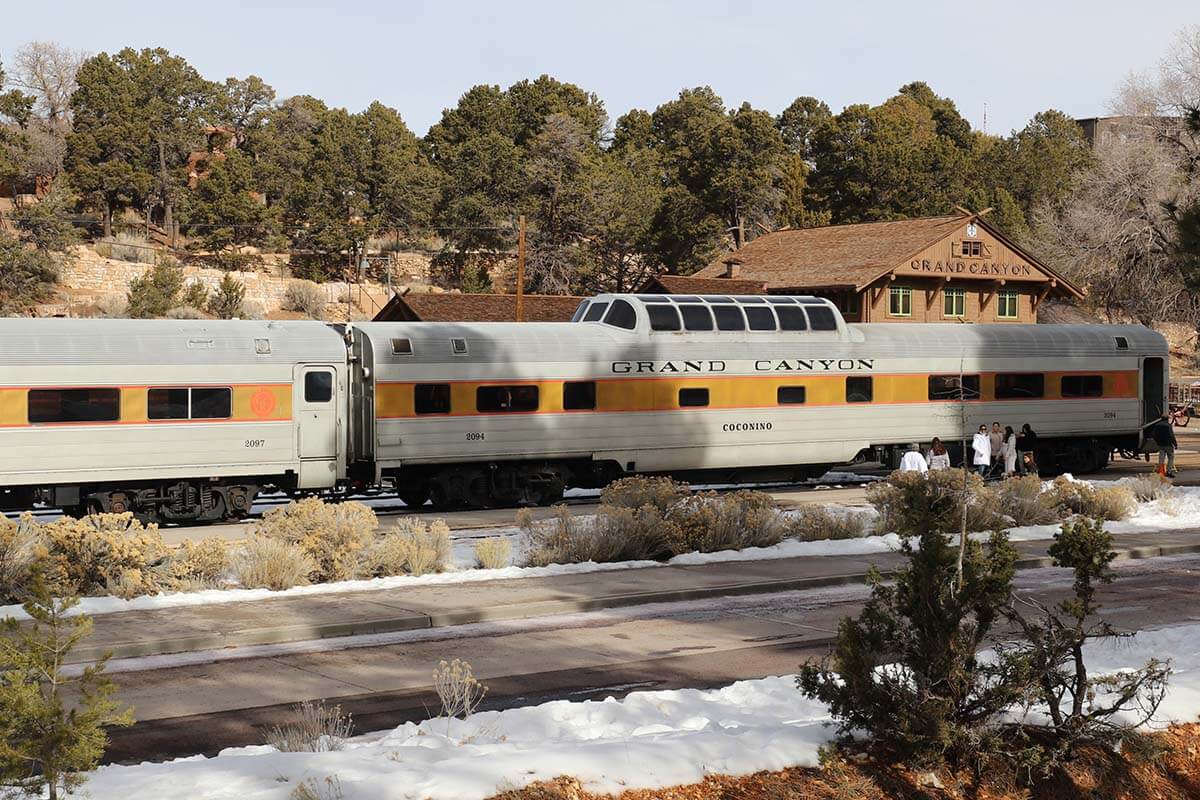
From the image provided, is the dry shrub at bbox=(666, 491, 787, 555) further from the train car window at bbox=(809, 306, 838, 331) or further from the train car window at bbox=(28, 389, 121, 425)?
the train car window at bbox=(809, 306, 838, 331)

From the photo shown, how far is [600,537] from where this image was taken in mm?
18906

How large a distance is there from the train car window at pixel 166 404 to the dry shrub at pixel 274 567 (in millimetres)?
7586

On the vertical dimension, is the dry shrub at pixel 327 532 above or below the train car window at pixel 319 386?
below

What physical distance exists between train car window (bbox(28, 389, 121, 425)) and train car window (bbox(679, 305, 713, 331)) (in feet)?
38.1

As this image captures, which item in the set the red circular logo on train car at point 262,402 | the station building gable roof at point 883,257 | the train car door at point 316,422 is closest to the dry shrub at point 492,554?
the train car door at point 316,422

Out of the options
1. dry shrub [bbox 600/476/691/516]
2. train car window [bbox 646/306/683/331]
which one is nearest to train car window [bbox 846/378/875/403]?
train car window [bbox 646/306/683/331]

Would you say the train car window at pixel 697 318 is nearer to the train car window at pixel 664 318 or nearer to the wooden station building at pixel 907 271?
the train car window at pixel 664 318

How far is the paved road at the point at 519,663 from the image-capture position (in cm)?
1084

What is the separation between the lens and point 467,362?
26.4 metres

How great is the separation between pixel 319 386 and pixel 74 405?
14.2 feet

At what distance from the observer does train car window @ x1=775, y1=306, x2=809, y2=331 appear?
2986 centimetres

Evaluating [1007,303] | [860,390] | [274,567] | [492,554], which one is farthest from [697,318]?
[1007,303]

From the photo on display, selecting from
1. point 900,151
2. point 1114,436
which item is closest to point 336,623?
point 1114,436

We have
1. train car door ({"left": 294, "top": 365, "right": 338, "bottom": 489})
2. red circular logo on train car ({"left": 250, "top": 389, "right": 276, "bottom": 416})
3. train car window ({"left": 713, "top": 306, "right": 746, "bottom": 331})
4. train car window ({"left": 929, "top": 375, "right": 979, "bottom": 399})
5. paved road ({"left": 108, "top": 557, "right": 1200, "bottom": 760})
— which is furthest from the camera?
train car window ({"left": 929, "top": 375, "right": 979, "bottom": 399})
